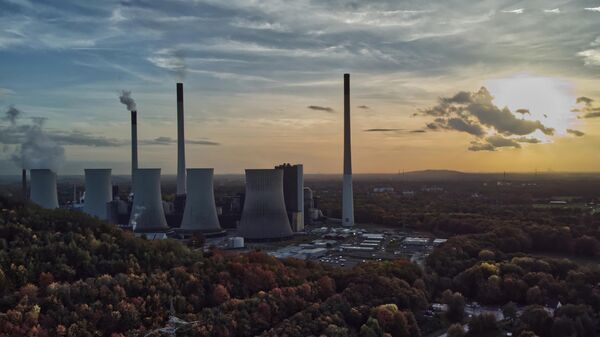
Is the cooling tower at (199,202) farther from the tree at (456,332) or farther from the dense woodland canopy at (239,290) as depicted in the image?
the tree at (456,332)

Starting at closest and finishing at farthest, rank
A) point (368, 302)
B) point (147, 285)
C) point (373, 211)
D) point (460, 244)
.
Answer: point (147, 285) < point (368, 302) < point (460, 244) < point (373, 211)

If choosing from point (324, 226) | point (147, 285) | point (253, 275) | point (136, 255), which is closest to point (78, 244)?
point (136, 255)

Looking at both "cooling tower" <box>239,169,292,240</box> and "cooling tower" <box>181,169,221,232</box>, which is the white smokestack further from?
"cooling tower" <box>239,169,292,240</box>

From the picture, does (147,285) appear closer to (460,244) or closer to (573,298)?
(573,298)

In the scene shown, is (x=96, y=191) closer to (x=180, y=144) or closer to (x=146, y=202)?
(x=146, y=202)

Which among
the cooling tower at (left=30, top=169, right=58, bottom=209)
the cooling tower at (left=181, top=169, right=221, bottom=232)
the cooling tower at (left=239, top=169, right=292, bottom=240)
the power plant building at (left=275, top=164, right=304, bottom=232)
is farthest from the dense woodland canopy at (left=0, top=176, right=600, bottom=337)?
the power plant building at (left=275, top=164, right=304, bottom=232)

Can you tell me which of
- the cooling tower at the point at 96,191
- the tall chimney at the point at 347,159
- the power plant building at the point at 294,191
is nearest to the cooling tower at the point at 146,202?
the cooling tower at the point at 96,191
